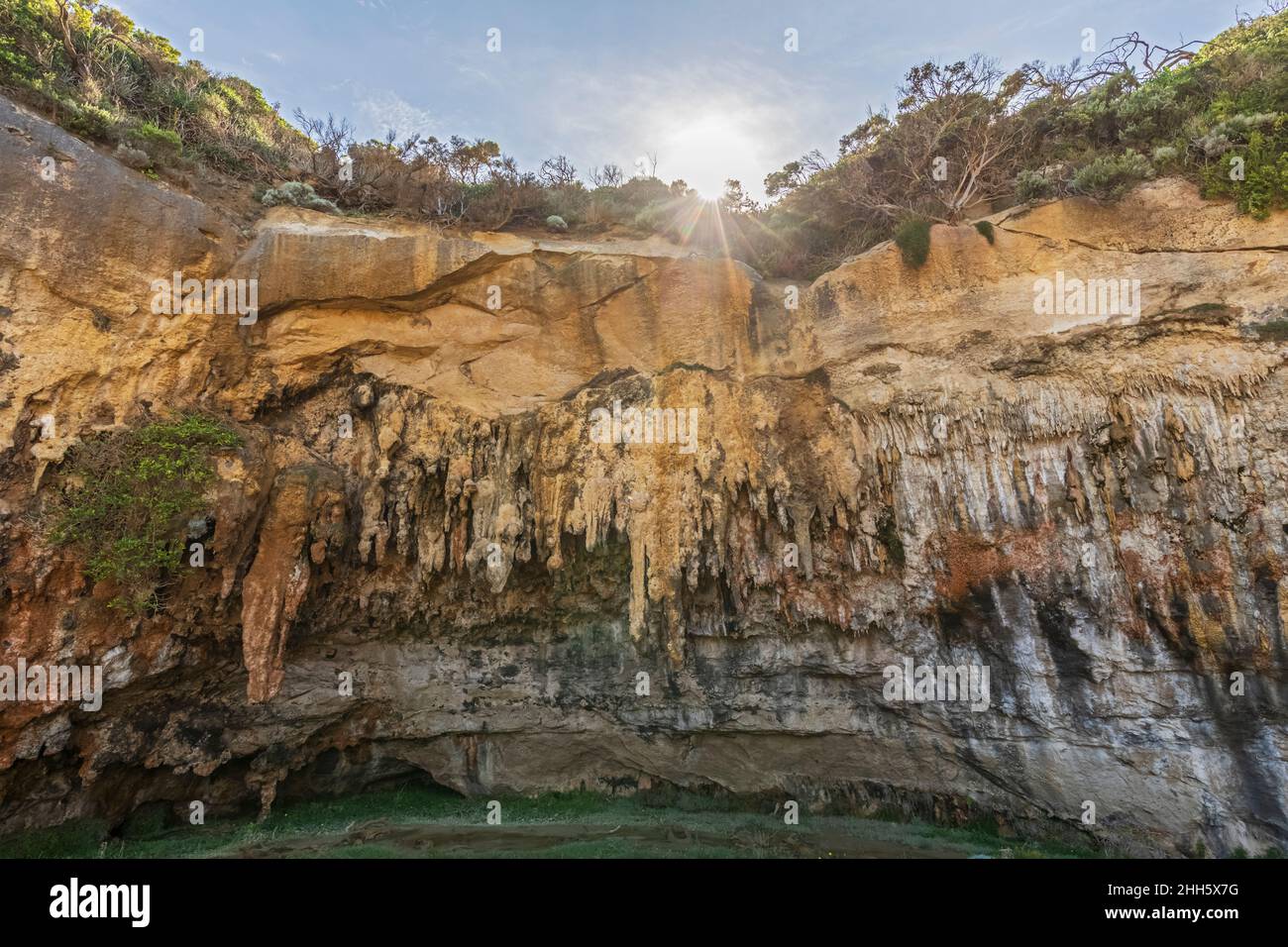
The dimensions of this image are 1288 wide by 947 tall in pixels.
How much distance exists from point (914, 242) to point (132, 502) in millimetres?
14742

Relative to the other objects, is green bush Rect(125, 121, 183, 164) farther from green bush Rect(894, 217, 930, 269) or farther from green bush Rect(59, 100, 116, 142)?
green bush Rect(894, 217, 930, 269)

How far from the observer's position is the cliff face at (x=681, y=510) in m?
9.98

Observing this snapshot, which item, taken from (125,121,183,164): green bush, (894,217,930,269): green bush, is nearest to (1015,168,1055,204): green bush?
(894,217,930,269): green bush

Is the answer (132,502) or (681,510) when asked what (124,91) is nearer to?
(132,502)

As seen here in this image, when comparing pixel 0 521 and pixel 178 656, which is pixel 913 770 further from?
pixel 0 521

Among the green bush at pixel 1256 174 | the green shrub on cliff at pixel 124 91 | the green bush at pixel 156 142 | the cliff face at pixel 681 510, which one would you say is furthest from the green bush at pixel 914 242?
the green bush at pixel 156 142

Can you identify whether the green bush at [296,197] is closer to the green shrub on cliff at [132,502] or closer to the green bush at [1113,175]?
the green shrub on cliff at [132,502]

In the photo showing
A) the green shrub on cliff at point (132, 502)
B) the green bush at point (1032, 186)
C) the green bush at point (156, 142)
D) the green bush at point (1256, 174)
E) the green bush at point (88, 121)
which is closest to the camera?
the green bush at point (1256, 174)

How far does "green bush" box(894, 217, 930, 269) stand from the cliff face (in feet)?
1.23

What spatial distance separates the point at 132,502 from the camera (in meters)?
10.5

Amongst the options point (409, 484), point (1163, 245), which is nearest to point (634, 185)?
point (409, 484)

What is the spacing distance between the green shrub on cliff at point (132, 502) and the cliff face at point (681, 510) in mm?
409

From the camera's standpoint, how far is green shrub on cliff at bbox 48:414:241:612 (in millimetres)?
10297

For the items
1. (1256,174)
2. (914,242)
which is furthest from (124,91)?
(1256,174)
